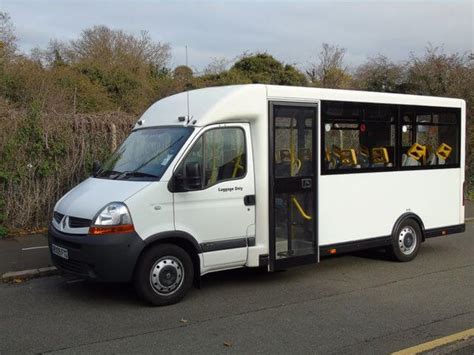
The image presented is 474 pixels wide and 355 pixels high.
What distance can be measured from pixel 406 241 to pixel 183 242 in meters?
3.79

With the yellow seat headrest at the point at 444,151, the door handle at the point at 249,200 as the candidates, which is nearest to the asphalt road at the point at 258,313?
the door handle at the point at 249,200

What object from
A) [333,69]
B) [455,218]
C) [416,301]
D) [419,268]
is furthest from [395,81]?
[416,301]

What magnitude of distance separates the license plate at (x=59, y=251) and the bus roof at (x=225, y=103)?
6.24ft

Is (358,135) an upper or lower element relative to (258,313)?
upper

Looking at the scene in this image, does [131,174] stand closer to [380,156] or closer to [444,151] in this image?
[380,156]

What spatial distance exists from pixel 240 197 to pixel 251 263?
0.81 metres

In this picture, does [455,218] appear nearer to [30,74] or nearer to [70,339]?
[70,339]

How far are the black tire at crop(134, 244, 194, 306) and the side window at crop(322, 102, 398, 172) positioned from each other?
236cm

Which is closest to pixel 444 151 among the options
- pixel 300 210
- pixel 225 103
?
pixel 300 210

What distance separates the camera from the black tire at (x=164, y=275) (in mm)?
5789

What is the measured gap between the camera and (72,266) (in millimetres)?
5867

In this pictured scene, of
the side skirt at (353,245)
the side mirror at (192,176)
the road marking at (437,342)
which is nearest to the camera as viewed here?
the road marking at (437,342)

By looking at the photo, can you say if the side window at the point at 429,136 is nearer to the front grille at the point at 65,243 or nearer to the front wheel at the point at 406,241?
the front wheel at the point at 406,241

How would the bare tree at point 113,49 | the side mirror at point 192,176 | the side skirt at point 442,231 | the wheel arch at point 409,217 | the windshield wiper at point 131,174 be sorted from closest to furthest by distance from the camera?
1. the side mirror at point 192,176
2. the windshield wiper at point 131,174
3. the wheel arch at point 409,217
4. the side skirt at point 442,231
5. the bare tree at point 113,49
